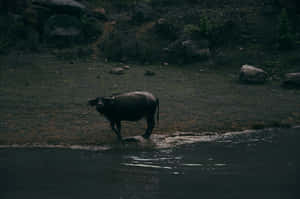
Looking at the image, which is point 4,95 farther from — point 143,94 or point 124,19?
point 124,19

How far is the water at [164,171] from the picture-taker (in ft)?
25.5

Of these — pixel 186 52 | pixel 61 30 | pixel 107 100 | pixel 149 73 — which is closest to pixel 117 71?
pixel 149 73

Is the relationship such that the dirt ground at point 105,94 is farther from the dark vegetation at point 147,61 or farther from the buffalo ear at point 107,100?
the buffalo ear at point 107,100

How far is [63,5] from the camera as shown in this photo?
2234cm

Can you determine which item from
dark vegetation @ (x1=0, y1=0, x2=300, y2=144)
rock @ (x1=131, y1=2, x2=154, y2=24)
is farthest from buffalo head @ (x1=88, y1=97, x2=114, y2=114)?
rock @ (x1=131, y1=2, x2=154, y2=24)

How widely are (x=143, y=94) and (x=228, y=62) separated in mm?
9535

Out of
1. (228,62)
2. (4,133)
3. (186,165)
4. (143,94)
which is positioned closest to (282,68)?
(228,62)

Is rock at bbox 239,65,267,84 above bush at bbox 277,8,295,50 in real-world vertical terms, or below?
below

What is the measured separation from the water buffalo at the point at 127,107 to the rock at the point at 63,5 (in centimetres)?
1321

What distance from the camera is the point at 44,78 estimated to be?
17594mm

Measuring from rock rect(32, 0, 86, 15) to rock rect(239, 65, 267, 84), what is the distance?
10453mm

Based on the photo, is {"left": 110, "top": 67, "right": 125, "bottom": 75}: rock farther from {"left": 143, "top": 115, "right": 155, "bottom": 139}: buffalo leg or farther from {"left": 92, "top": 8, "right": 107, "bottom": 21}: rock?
{"left": 143, "top": 115, "right": 155, "bottom": 139}: buffalo leg

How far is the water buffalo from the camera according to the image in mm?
10562

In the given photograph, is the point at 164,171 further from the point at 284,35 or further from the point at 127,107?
the point at 284,35
